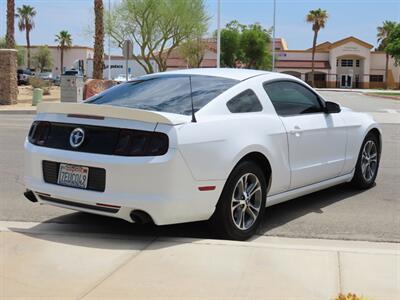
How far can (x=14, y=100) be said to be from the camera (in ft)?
92.1

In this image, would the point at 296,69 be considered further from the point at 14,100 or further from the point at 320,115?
the point at 320,115

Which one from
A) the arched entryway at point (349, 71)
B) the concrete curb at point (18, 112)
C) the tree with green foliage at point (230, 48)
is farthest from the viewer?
the arched entryway at point (349, 71)

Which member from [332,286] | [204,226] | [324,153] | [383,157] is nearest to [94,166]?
[204,226]

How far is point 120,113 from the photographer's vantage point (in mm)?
4973

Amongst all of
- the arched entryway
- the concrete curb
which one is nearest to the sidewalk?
the concrete curb

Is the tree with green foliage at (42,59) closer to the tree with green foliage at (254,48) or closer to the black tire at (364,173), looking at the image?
the tree with green foliage at (254,48)

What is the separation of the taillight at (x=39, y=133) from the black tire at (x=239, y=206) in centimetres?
175

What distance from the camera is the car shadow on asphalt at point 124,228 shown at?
534 cm

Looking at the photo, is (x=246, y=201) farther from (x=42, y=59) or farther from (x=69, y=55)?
(x=69, y=55)

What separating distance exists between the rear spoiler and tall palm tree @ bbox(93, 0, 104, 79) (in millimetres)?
27253

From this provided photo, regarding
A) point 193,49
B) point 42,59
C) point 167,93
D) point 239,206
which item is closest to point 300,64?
point 193,49

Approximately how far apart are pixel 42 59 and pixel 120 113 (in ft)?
327

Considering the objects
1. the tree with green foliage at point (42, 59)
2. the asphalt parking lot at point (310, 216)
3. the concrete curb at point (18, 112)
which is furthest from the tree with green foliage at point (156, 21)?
the tree with green foliage at point (42, 59)

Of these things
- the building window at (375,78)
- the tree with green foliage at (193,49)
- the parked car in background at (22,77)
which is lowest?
the parked car in background at (22,77)
